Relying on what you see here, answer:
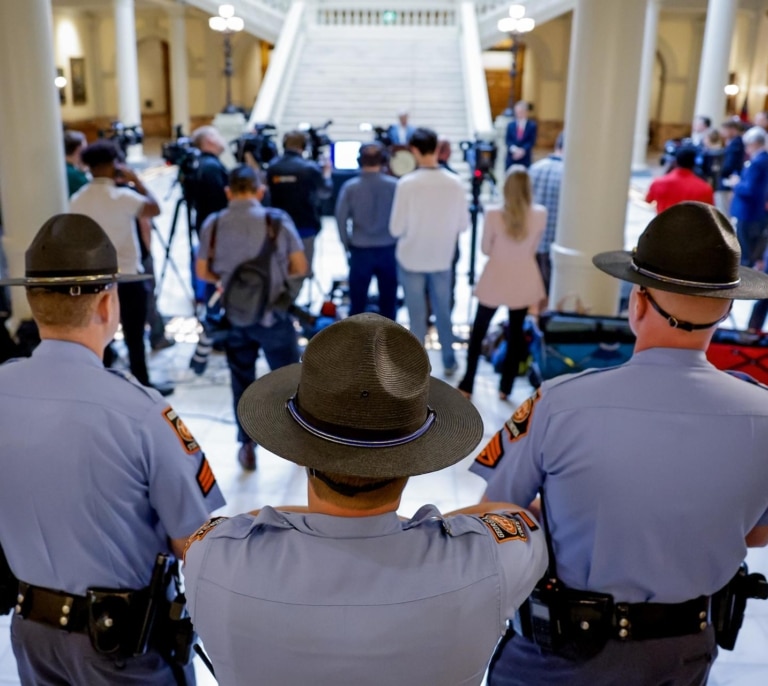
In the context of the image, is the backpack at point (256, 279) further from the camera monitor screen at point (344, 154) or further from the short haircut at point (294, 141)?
the camera monitor screen at point (344, 154)

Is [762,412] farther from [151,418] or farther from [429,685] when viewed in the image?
[151,418]

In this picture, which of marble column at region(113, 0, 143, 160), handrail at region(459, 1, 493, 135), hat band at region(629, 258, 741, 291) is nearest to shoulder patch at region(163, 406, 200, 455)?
hat band at region(629, 258, 741, 291)

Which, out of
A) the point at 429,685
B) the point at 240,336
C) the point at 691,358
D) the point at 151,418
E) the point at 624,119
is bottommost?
the point at 240,336

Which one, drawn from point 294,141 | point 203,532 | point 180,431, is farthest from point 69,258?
point 294,141

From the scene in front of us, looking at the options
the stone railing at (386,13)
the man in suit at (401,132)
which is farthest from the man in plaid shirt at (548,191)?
the stone railing at (386,13)

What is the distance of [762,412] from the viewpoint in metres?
1.87

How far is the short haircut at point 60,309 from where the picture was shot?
2.10 metres

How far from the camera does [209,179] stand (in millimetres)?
6441

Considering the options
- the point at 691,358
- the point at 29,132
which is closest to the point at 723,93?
the point at 29,132

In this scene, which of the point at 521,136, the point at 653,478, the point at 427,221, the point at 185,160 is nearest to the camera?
the point at 653,478

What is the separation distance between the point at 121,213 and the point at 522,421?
3.57 meters

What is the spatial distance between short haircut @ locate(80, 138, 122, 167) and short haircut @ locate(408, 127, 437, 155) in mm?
1793

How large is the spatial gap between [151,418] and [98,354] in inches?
9.8

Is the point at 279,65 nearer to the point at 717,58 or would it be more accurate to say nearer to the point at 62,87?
the point at 717,58
